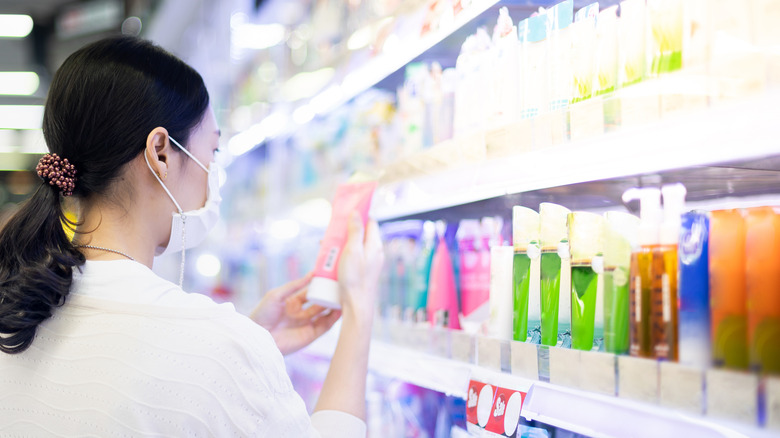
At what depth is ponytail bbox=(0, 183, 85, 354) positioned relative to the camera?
1.05m

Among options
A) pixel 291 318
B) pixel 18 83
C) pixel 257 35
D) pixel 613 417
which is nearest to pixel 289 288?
pixel 291 318

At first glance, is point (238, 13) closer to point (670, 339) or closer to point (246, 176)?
point (246, 176)

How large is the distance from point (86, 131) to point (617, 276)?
913 millimetres

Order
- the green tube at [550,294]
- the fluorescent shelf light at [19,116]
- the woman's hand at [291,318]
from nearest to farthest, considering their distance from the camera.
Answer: the green tube at [550,294] → the woman's hand at [291,318] → the fluorescent shelf light at [19,116]

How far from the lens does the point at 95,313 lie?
1061 mm

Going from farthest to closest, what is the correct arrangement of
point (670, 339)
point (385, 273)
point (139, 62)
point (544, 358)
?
point (385, 273), point (139, 62), point (544, 358), point (670, 339)

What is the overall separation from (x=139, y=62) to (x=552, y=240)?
801mm

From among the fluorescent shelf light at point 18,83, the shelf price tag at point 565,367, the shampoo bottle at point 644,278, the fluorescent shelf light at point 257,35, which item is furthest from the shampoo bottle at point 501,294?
the fluorescent shelf light at point 18,83

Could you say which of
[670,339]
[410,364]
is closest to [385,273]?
[410,364]

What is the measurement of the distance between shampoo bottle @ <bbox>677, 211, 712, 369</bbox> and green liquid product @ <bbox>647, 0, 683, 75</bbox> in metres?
0.21

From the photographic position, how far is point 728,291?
30.7 inches

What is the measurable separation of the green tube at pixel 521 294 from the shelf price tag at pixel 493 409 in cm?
11

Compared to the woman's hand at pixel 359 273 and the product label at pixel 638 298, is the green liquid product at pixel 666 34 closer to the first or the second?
the product label at pixel 638 298

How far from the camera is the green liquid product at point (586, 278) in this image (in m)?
1.01
